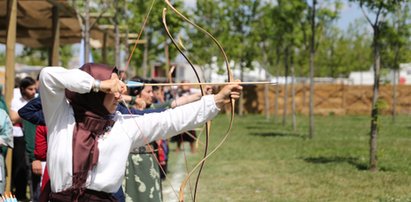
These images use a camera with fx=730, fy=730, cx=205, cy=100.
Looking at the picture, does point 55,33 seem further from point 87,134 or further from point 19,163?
point 87,134

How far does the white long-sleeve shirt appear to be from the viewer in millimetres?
3652

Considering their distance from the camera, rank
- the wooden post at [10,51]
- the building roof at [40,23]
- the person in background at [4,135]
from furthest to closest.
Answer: the building roof at [40,23] → the wooden post at [10,51] → the person in background at [4,135]

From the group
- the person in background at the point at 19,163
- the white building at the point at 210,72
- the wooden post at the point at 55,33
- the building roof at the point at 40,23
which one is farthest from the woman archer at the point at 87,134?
the white building at the point at 210,72

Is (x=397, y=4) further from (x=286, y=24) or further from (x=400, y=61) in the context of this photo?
(x=400, y=61)

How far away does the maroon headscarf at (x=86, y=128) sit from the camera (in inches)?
148

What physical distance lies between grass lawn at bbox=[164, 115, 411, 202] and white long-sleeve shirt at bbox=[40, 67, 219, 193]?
536cm

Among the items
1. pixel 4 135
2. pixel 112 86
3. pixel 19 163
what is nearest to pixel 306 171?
pixel 19 163

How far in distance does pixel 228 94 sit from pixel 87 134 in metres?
0.78

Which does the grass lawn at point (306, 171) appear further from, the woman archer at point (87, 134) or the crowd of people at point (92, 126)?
the woman archer at point (87, 134)

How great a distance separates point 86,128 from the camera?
3.80m

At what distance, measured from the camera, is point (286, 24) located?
25.8 meters

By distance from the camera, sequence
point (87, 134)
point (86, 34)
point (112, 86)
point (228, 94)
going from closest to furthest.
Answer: point (112, 86) → point (87, 134) → point (228, 94) → point (86, 34)

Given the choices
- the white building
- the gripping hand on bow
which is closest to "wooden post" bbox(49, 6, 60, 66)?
the gripping hand on bow

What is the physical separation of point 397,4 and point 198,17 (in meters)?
24.7
